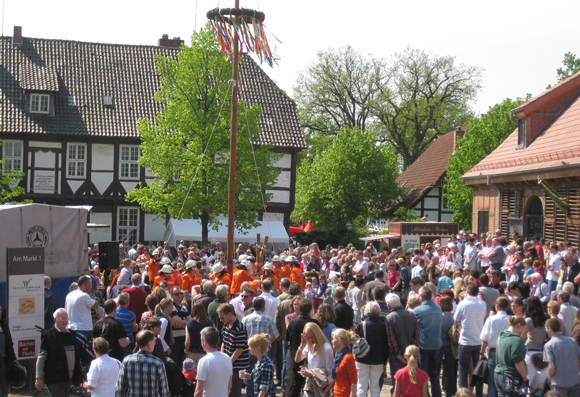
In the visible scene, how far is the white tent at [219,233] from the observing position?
88.1ft

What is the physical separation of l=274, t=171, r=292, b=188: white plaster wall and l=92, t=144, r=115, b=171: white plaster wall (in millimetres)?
8266

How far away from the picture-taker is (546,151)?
66.0 feet

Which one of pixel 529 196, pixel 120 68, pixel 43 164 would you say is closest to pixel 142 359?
pixel 529 196

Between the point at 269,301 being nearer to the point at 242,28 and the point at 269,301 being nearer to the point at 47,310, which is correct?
the point at 47,310

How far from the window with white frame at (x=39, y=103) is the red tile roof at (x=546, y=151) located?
20001 millimetres

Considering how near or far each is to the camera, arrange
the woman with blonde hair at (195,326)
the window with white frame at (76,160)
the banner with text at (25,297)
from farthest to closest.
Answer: the window with white frame at (76,160)
the banner with text at (25,297)
the woman with blonde hair at (195,326)

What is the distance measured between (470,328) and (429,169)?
105 feet

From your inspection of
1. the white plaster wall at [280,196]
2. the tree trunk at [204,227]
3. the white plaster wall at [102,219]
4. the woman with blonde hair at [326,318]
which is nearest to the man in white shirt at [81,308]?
the woman with blonde hair at [326,318]

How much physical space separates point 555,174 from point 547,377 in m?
12.9

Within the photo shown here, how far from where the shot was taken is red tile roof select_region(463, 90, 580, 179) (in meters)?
18.5

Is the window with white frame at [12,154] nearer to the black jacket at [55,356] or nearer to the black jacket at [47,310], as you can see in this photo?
the black jacket at [47,310]

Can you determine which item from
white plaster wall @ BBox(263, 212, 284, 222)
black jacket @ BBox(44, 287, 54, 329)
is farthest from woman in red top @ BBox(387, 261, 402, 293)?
white plaster wall @ BBox(263, 212, 284, 222)

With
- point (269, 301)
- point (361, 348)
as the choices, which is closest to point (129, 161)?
point (269, 301)

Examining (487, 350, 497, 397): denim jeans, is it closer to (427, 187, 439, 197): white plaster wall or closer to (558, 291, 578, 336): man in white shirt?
(558, 291, 578, 336): man in white shirt
